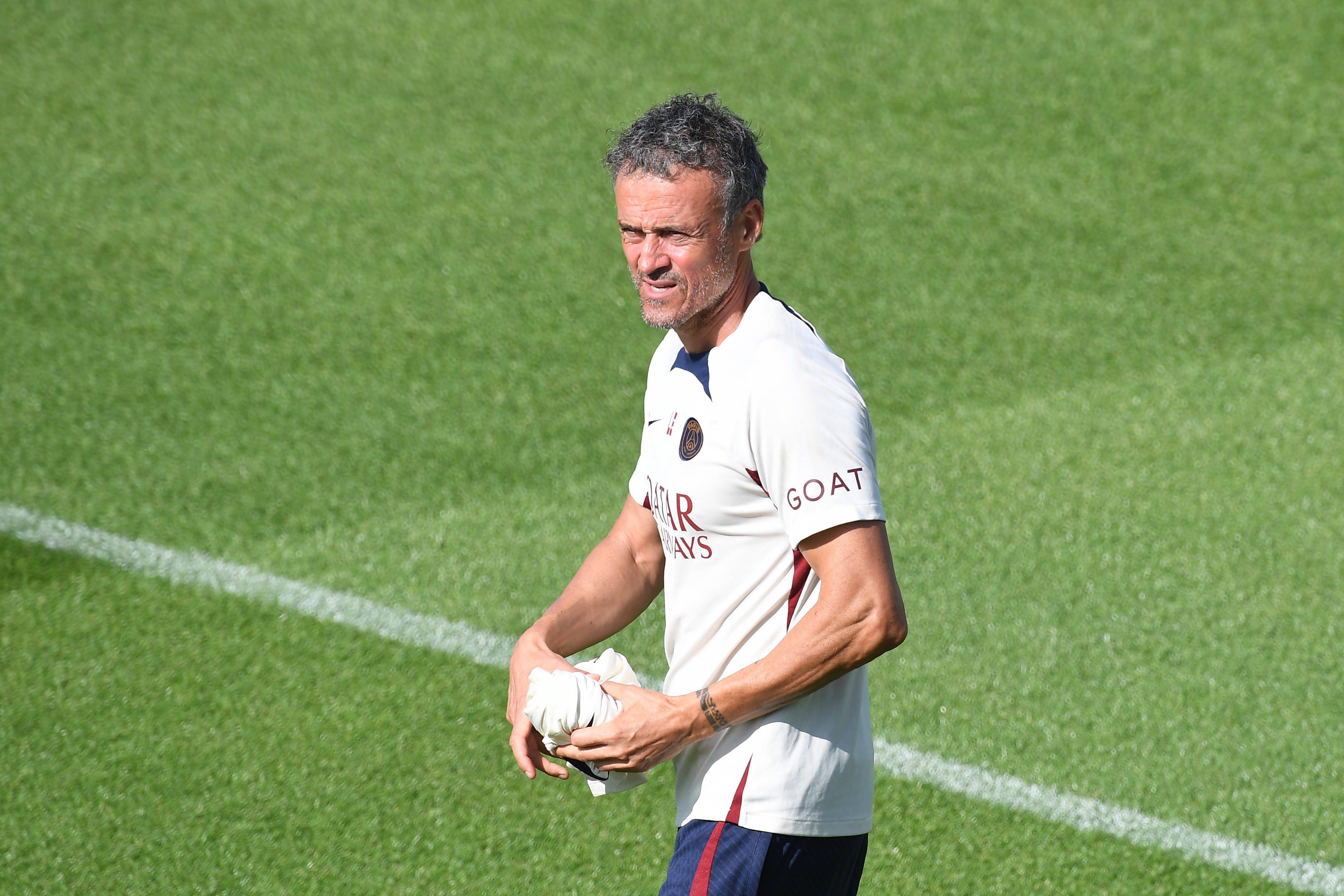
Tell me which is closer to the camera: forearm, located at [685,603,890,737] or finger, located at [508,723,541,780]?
forearm, located at [685,603,890,737]

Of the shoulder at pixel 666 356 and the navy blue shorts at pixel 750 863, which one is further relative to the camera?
the shoulder at pixel 666 356

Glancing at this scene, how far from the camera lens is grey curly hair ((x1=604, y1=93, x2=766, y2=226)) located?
2.51 metres

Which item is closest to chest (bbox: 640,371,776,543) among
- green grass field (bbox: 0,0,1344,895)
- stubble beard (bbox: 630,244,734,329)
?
stubble beard (bbox: 630,244,734,329)

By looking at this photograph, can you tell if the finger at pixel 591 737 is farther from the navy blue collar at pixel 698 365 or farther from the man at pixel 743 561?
the navy blue collar at pixel 698 365

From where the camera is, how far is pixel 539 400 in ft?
21.3

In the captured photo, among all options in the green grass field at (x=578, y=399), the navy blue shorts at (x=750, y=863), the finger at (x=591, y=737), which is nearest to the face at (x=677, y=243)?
the finger at (x=591, y=737)

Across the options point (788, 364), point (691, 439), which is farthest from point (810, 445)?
point (691, 439)

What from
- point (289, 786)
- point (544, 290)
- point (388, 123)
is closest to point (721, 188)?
point (289, 786)

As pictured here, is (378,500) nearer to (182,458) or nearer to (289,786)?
(182,458)

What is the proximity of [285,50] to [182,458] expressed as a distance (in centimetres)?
407

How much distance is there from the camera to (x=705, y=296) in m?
2.57

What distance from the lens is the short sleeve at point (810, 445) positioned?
7.73ft

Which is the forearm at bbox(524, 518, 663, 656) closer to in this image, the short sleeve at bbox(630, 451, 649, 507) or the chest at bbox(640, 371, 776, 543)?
the short sleeve at bbox(630, 451, 649, 507)

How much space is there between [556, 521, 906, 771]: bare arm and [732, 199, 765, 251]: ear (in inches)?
23.9
